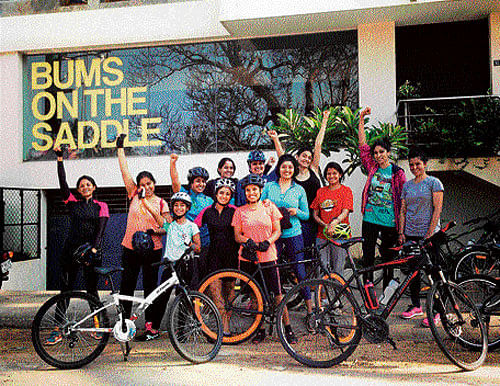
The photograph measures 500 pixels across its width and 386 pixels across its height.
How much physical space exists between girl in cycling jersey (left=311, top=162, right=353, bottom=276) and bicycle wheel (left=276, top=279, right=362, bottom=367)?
1.48 metres

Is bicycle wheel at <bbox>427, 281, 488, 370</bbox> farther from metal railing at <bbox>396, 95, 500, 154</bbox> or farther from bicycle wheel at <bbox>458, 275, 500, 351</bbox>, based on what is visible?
metal railing at <bbox>396, 95, 500, 154</bbox>

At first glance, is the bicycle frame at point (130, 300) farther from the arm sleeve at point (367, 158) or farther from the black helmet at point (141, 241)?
the arm sleeve at point (367, 158)

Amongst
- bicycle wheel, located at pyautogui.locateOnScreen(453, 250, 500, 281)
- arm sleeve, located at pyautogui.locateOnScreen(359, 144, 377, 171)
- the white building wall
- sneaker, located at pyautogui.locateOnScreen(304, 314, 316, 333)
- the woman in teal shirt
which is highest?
the white building wall

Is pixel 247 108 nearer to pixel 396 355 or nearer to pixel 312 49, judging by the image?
pixel 312 49

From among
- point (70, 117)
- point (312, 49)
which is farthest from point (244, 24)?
point (70, 117)

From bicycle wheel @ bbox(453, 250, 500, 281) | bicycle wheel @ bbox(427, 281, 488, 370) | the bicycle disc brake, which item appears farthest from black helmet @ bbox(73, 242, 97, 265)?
bicycle wheel @ bbox(453, 250, 500, 281)

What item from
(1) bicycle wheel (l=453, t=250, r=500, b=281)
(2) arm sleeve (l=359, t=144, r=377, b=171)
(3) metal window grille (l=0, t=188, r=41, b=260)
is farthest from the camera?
(3) metal window grille (l=0, t=188, r=41, b=260)

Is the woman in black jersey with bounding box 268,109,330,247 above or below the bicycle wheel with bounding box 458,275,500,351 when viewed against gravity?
above

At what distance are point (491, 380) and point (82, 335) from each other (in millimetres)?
3614

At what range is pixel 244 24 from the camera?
11492 mm

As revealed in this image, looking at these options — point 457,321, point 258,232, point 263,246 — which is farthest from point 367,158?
point 457,321

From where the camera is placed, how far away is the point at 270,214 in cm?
632

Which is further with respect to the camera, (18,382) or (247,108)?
(247,108)

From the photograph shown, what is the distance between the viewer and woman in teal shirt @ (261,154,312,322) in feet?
21.6
